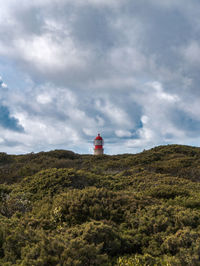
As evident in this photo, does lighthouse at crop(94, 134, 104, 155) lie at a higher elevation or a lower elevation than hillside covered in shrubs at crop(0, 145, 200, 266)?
higher

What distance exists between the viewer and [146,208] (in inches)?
281

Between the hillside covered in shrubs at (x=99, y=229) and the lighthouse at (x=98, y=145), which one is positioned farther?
the lighthouse at (x=98, y=145)

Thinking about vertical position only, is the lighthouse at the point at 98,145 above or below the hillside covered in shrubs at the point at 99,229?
above

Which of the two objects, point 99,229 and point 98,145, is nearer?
point 99,229

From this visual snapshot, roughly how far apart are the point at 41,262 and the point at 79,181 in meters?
7.24

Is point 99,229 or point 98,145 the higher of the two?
point 98,145

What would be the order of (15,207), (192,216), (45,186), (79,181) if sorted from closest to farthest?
1. (192,216)
2. (15,207)
3. (45,186)
4. (79,181)

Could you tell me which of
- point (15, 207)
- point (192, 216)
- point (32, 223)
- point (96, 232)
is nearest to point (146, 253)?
point (96, 232)

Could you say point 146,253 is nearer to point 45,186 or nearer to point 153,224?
point 153,224

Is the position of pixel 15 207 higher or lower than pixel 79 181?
lower

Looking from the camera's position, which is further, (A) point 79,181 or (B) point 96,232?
(A) point 79,181

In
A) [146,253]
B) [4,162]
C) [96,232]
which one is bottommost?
[146,253]

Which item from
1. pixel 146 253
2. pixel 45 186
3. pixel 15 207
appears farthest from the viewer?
pixel 45 186

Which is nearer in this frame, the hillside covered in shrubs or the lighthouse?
the hillside covered in shrubs
